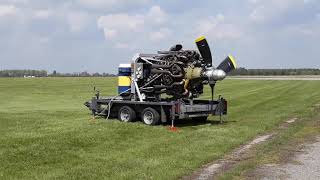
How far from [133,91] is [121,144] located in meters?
5.88

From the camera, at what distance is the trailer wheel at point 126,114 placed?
18.2 metres

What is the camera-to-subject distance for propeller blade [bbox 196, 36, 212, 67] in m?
17.7

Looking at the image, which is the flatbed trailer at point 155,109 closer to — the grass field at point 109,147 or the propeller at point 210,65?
the grass field at point 109,147

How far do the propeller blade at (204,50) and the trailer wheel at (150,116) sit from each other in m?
2.57

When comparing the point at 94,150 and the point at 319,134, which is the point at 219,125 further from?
the point at 94,150

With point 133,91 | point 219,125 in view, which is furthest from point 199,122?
point 133,91

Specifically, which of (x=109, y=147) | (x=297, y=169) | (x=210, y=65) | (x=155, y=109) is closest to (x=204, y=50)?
(x=210, y=65)

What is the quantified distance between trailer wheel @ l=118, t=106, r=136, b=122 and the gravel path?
7295mm

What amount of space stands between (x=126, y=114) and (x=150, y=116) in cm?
119

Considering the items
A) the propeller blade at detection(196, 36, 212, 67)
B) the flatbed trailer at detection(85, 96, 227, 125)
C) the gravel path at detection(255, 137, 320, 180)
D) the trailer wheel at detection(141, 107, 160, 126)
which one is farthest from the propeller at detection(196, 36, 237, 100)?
the gravel path at detection(255, 137, 320, 180)

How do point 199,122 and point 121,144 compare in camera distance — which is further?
point 199,122

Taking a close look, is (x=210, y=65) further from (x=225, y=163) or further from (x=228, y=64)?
(x=225, y=163)

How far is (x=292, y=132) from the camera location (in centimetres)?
1662

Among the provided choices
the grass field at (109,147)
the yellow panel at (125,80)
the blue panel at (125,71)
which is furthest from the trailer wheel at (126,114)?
the blue panel at (125,71)
